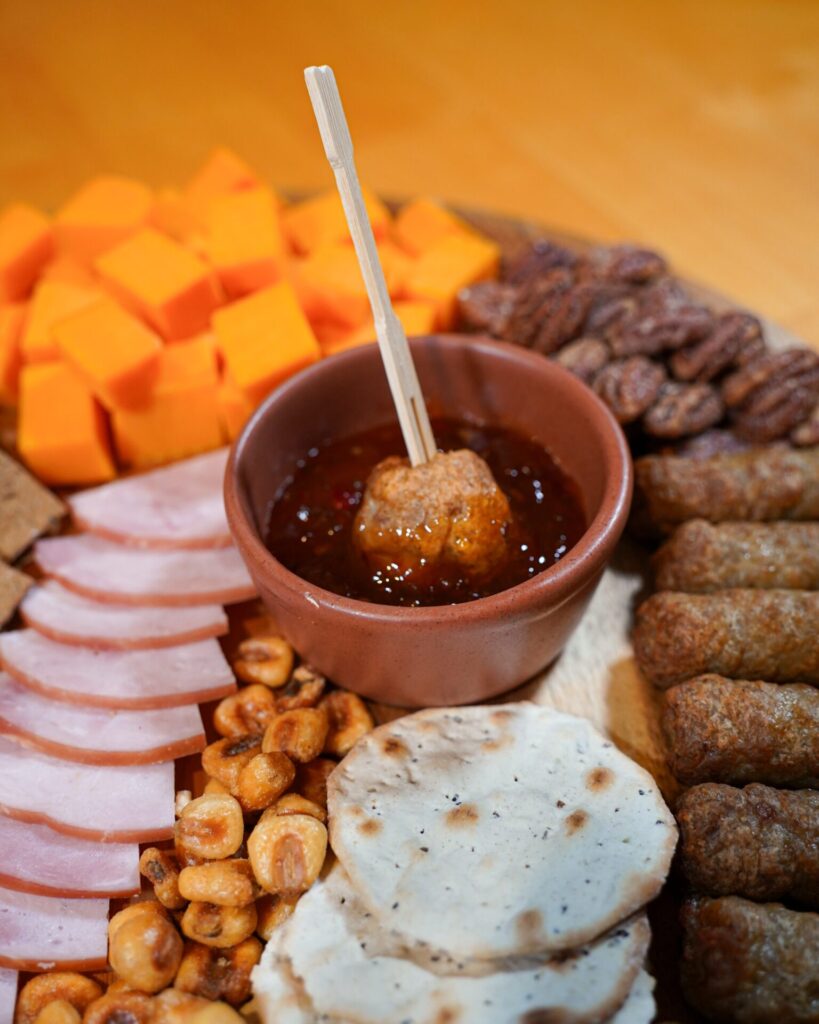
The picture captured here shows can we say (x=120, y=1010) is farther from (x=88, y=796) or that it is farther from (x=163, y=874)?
(x=88, y=796)

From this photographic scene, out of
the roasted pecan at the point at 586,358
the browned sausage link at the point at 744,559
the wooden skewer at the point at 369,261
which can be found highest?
the wooden skewer at the point at 369,261

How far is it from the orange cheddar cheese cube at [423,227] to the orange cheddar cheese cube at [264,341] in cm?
78

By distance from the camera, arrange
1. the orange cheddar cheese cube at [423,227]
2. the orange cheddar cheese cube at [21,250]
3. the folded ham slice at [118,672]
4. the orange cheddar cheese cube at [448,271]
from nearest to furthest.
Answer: the folded ham slice at [118,672] → the orange cheddar cheese cube at [448,271] → the orange cheddar cheese cube at [21,250] → the orange cheddar cheese cube at [423,227]

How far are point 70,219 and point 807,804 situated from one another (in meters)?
3.20

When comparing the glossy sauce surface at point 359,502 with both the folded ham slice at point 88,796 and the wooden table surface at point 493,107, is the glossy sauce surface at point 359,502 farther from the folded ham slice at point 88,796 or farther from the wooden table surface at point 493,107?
the wooden table surface at point 493,107

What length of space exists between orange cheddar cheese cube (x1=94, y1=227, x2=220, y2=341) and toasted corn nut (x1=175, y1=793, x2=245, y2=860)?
1702 mm

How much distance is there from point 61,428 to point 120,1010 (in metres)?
1.83

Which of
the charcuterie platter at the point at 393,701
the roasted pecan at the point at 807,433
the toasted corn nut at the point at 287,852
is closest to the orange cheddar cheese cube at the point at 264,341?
the charcuterie platter at the point at 393,701

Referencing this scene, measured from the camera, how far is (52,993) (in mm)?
1964

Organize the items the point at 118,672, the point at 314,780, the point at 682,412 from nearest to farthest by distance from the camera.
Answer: the point at 314,780 → the point at 118,672 → the point at 682,412

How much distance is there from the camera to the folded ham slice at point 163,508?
2861mm

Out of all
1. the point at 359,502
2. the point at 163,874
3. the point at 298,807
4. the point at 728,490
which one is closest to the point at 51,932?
the point at 163,874

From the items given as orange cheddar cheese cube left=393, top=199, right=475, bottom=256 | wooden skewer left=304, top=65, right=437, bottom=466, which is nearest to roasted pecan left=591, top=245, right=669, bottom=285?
orange cheddar cheese cube left=393, top=199, right=475, bottom=256

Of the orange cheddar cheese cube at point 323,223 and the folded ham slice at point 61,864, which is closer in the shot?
the folded ham slice at point 61,864
